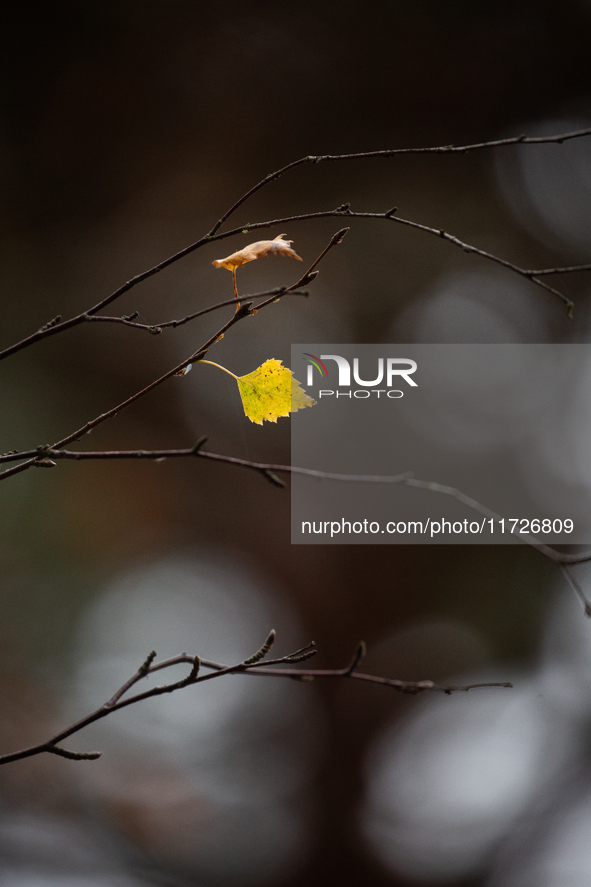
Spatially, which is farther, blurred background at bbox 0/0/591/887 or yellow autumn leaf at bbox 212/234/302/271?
blurred background at bbox 0/0/591/887

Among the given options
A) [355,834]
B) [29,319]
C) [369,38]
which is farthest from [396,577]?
[369,38]

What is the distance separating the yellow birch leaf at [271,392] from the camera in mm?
259

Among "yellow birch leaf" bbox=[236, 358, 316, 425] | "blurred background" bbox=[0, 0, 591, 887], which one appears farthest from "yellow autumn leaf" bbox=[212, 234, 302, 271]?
"blurred background" bbox=[0, 0, 591, 887]

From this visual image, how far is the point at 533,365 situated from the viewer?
1.32 meters

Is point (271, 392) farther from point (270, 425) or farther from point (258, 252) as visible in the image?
point (270, 425)

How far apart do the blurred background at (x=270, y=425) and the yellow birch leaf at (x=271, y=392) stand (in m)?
0.80

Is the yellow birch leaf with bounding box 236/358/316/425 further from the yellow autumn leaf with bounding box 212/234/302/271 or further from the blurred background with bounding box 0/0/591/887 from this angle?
the blurred background with bounding box 0/0/591/887

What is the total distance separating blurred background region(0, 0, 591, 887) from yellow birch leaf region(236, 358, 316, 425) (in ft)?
2.62

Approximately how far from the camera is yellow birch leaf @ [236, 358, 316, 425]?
26 centimetres

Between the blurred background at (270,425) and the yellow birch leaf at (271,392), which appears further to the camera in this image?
the blurred background at (270,425)

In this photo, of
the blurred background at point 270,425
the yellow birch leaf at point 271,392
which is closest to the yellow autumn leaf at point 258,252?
the yellow birch leaf at point 271,392

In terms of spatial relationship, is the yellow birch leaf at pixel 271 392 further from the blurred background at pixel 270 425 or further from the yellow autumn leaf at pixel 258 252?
the blurred background at pixel 270 425

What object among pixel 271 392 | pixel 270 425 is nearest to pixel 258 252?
pixel 271 392

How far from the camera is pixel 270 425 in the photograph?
1.31m
